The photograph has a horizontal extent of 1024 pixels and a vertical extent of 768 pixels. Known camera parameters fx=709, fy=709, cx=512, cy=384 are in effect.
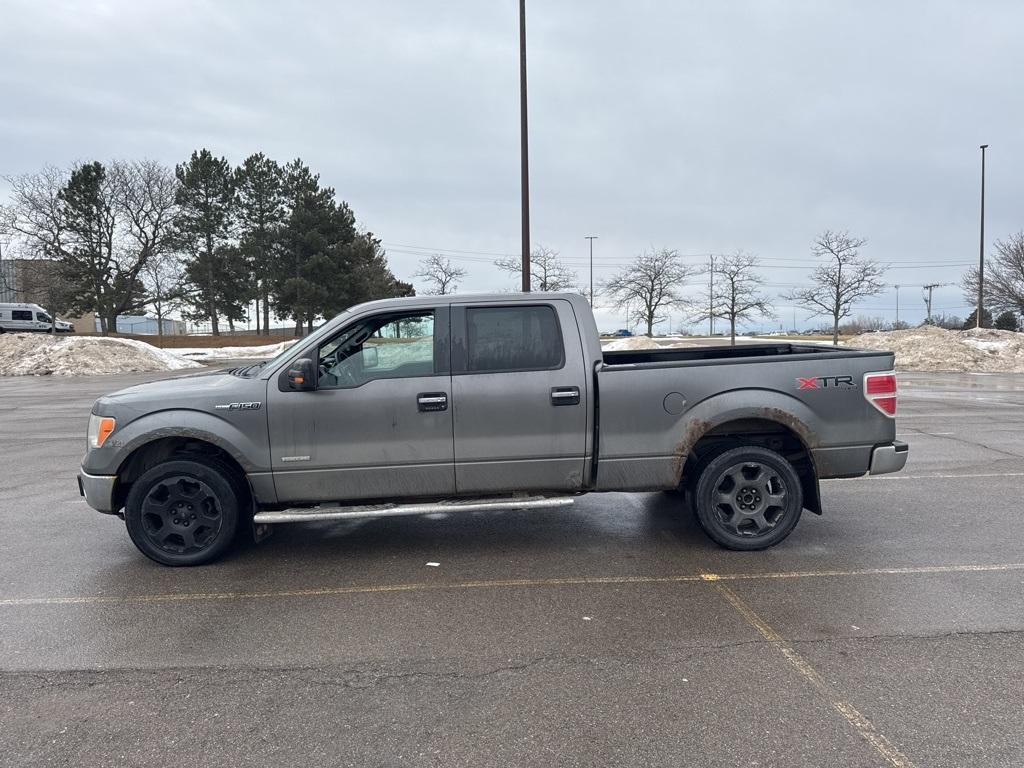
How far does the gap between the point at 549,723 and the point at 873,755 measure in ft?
4.22

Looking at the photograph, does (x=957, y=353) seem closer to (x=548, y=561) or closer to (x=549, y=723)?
(x=548, y=561)

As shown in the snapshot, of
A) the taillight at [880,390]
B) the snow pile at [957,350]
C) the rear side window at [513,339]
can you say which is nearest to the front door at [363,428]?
the rear side window at [513,339]

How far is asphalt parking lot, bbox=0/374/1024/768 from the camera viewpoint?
292 cm

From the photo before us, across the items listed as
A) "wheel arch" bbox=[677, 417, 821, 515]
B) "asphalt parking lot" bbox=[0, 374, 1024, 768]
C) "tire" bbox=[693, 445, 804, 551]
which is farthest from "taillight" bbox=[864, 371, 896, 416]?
"asphalt parking lot" bbox=[0, 374, 1024, 768]

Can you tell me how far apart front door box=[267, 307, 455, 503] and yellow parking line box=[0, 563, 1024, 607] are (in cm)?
70

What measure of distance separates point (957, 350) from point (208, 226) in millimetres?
47723

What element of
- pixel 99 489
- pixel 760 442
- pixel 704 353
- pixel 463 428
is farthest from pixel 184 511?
pixel 704 353

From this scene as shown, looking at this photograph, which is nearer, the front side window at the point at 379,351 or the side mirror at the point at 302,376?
the side mirror at the point at 302,376

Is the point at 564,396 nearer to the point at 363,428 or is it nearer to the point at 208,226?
the point at 363,428

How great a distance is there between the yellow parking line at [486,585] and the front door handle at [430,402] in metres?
1.20

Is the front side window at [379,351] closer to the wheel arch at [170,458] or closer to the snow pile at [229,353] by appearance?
the wheel arch at [170,458]

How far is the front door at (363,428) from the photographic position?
4.99m

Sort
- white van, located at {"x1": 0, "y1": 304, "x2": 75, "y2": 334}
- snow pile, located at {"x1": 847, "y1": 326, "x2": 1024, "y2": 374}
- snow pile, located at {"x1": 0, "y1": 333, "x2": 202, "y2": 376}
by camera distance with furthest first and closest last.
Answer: white van, located at {"x1": 0, "y1": 304, "x2": 75, "y2": 334} → snow pile, located at {"x1": 0, "y1": 333, "x2": 202, "y2": 376} → snow pile, located at {"x1": 847, "y1": 326, "x2": 1024, "y2": 374}

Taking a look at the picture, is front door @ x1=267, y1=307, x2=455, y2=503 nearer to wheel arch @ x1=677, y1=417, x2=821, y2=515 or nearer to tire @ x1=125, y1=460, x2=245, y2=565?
tire @ x1=125, y1=460, x2=245, y2=565
